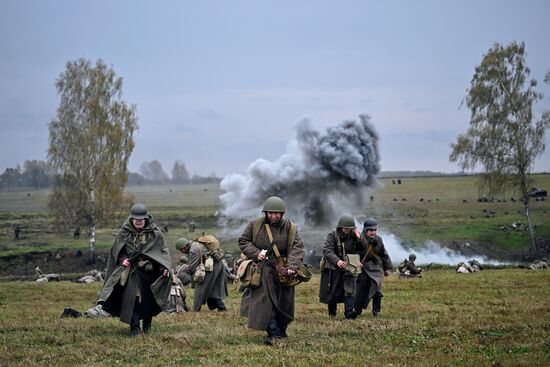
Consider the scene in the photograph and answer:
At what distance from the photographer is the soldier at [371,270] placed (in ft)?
50.2

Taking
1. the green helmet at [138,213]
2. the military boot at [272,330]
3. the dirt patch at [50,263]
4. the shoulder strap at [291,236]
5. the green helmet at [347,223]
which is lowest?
the dirt patch at [50,263]

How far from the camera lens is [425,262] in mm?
35688

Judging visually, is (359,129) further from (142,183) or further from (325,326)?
(142,183)

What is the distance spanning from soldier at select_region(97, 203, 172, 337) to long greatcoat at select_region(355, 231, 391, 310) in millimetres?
4289

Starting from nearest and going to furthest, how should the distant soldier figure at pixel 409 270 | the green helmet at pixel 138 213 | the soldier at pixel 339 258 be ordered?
the green helmet at pixel 138 213
the soldier at pixel 339 258
the distant soldier figure at pixel 409 270

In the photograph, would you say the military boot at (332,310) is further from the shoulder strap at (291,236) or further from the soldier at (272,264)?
the shoulder strap at (291,236)

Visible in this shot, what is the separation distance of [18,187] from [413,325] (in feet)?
481

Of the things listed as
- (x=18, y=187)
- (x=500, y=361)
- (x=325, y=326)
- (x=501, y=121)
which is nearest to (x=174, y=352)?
(x=325, y=326)

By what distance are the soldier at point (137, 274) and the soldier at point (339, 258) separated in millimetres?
3655

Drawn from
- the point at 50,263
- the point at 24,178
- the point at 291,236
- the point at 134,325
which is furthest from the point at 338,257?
the point at 24,178

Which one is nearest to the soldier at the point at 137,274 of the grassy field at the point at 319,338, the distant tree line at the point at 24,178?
the grassy field at the point at 319,338

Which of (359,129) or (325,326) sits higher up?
(359,129)

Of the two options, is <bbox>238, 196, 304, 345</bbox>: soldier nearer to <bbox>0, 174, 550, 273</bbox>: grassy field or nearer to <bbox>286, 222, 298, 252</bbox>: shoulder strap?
<bbox>286, 222, 298, 252</bbox>: shoulder strap

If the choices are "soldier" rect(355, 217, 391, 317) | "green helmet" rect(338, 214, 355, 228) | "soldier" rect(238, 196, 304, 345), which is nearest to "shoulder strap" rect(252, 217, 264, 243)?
"soldier" rect(238, 196, 304, 345)
